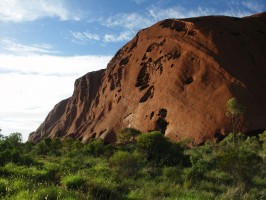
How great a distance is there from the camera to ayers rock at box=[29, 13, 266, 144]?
39875mm

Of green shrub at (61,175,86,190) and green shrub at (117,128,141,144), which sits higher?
green shrub at (117,128,141,144)

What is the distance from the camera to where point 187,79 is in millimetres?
45562

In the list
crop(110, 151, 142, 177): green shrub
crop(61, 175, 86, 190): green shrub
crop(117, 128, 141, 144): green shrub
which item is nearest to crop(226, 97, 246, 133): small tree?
crop(117, 128, 141, 144): green shrub

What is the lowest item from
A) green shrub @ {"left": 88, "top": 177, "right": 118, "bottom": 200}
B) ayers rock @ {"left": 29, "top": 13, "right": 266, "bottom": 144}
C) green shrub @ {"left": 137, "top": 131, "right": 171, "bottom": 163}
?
green shrub @ {"left": 88, "top": 177, "right": 118, "bottom": 200}

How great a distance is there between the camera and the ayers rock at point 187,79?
131ft

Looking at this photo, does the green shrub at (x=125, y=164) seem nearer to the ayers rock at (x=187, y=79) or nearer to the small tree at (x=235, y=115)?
the small tree at (x=235, y=115)

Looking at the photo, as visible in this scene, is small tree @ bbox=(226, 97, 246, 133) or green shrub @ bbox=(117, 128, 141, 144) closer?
small tree @ bbox=(226, 97, 246, 133)

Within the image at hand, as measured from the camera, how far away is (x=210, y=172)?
16.6m

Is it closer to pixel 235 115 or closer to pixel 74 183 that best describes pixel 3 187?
pixel 74 183

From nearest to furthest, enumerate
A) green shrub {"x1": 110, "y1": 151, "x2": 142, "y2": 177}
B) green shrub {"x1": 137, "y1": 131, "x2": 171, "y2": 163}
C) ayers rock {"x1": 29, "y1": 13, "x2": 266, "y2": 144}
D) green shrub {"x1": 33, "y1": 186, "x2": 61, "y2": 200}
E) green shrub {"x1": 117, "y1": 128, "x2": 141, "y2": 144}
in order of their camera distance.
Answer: green shrub {"x1": 33, "y1": 186, "x2": 61, "y2": 200} < green shrub {"x1": 110, "y1": 151, "x2": 142, "y2": 177} < green shrub {"x1": 137, "y1": 131, "x2": 171, "y2": 163} < ayers rock {"x1": 29, "y1": 13, "x2": 266, "y2": 144} < green shrub {"x1": 117, "y1": 128, "x2": 141, "y2": 144}

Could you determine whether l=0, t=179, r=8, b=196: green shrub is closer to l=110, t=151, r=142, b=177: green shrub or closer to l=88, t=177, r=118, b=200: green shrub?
l=88, t=177, r=118, b=200: green shrub

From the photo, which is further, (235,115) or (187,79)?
(187,79)

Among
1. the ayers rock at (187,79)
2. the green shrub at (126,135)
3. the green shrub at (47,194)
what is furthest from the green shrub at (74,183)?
the green shrub at (126,135)

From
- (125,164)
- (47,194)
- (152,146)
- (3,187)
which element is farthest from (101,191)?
(152,146)
